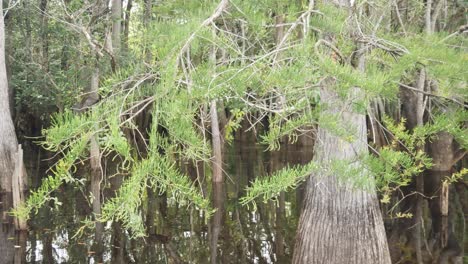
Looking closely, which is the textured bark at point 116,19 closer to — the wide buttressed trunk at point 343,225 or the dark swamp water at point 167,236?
the dark swamp water at point 167,236

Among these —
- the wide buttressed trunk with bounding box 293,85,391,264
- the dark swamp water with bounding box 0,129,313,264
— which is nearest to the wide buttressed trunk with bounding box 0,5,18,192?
the dark swamp water with bounding box 0,129,313,264

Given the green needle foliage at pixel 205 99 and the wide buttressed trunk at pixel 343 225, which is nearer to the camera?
the green needle foliage at pixel 205 99

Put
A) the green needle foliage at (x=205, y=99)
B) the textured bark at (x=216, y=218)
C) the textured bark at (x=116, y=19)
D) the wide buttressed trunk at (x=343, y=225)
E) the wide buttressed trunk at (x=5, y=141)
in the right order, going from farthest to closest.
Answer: the textured bark at (x=116, y=19) → the wide buttressed trunk at (x=5, y=141) → the textured bark at (x=216, y=218) → the wide buttressed trunk at (x=343, y=225) → the green needle foliage at (x=205, y=99)

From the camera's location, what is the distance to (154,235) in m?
8.59

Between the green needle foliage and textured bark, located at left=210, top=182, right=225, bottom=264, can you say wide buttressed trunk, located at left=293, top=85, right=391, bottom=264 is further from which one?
textured bark, located at left=210, top=182, right=225, bottom=264

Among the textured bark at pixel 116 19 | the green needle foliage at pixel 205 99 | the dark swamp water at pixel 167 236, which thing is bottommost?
the dark swamp water at pixel 167 236

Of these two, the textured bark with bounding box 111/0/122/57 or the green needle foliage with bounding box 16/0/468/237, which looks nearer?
the green needle foliage with bounding box 16/0/468/237

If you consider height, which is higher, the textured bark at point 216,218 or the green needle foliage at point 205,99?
the green needle foliage at point 205,99

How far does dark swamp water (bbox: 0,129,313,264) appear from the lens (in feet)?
24.3

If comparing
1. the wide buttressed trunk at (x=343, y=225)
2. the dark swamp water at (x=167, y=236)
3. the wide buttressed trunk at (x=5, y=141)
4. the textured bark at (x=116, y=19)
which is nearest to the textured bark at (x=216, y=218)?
the dark swamp water at (x=167, y=236)

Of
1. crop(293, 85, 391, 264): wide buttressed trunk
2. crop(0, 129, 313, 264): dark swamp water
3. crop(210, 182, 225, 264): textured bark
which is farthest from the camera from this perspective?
crop(210, 182, 225, 264): textured bark

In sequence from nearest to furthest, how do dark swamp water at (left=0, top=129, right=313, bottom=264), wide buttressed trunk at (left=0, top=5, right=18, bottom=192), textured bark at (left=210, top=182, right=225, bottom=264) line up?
dark swamp water at (left=0, top=129, right=313, bottom=264) → textured bark at (left=210, top=182, right=225, bottom=264) → wide buttressed trunk at (left=0, top=5, right=18, bottom=192)

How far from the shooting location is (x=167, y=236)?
336 inches

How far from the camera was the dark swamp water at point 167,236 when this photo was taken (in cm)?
741
